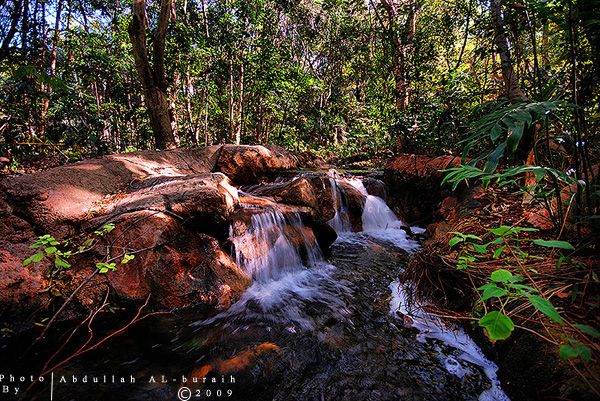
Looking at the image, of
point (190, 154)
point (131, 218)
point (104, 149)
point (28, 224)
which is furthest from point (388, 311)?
point (104, 149)

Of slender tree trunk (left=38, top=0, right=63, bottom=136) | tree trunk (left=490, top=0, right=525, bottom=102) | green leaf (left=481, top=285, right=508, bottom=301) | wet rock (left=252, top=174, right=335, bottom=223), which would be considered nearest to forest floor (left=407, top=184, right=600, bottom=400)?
green leaf (left=481, top=285, right=508, bottom=301)

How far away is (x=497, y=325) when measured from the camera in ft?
3.57

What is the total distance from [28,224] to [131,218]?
114cm

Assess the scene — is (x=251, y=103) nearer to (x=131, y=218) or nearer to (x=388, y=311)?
(x=131, y=218)

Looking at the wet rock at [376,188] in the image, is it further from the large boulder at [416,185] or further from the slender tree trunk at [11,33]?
the slender tree trunk at [11,33]

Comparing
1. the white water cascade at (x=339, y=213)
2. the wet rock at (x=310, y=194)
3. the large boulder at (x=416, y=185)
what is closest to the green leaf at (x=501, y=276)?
the wet rock at (x=310, y=194)

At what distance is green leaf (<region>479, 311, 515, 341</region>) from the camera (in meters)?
1.05

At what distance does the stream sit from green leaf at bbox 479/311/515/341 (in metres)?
1.30

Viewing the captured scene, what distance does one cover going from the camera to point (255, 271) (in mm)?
3938

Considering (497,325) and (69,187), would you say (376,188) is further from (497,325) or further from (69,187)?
(497,325)

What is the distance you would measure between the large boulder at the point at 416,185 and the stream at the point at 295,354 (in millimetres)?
3336

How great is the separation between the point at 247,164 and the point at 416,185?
4470mm

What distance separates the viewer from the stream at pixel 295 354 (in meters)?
2.07

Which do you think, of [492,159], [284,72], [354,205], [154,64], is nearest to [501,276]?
[492,159]
